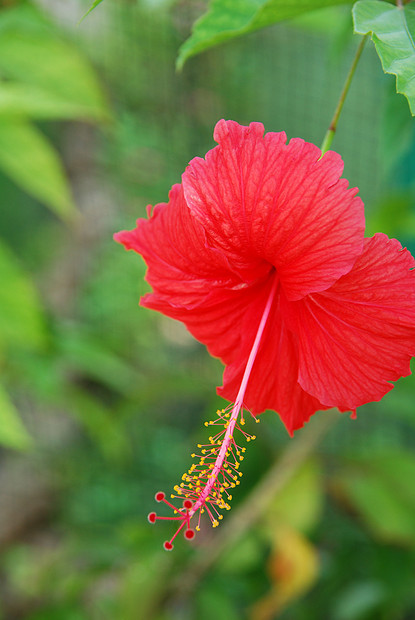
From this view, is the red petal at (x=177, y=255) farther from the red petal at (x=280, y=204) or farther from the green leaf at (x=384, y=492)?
the green leaf at (x=384, y=492)

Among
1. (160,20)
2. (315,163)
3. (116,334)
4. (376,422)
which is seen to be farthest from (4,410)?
(160,20)

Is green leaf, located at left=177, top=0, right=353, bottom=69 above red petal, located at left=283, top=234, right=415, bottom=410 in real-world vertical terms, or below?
above

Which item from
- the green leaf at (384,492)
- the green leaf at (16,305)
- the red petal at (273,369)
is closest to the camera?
the red petal at (273,369)

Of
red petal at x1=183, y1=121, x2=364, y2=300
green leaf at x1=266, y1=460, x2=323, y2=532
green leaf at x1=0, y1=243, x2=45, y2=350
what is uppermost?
red petal at x1=183, y1=121, x2=364, y2=300

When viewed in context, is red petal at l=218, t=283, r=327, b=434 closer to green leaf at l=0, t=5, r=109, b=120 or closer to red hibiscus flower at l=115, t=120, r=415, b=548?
red hibiscus flower at l=115, t=120, r=415, b=548

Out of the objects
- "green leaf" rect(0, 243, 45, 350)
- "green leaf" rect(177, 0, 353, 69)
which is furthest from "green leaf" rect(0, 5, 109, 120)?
"green leaf" rect(177, 0, 353, 69)

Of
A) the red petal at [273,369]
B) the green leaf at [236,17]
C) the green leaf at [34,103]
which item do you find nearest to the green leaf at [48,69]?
the green leaf at [34,103]

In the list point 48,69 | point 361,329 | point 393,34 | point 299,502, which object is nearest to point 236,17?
point 393,34
